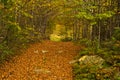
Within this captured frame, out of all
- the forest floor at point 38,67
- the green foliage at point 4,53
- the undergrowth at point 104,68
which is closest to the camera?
Answer: the undergrowth at point 104,68

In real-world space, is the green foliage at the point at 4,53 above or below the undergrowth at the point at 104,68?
above

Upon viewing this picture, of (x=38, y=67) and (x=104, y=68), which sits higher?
(x=104, y=68)

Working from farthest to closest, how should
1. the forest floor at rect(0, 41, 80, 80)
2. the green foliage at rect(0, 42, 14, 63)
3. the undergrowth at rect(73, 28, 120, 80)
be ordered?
the green foliage at rect(0, 42, 14, 63) → the forest floor at rect(0, 41, 80, 80) → the undergrowth at rect(73, 28, 120, 80)

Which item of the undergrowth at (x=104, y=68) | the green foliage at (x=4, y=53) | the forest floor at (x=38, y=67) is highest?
the green foliage at (x=4, y=53)

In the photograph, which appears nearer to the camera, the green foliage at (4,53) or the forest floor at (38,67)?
the forest floor at (38,67)

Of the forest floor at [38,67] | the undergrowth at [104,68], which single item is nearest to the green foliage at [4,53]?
the forest floor at [38,67]

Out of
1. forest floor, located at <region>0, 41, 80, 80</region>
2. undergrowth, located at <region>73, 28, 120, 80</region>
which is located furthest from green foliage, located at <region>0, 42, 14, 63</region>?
undergrowth, located at <region>73, 28, 120, 80</region>

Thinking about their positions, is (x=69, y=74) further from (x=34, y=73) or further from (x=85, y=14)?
(x=85, y=14)

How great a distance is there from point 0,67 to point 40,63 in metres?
3.00

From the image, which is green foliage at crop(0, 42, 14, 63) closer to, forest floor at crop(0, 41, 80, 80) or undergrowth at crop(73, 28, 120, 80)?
forest floor at crop(0, 41, 80, 80)

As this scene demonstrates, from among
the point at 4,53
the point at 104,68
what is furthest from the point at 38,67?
the point at 104,68

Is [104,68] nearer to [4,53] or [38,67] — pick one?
[38,67]

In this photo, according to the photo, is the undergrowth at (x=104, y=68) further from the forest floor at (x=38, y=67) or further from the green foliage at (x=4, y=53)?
the green foliage at (x=4, y=53)

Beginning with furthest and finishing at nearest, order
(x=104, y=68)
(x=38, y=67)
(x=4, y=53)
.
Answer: (x=4, y=53)
(x=38, y=67)
(x=104, y=68)
